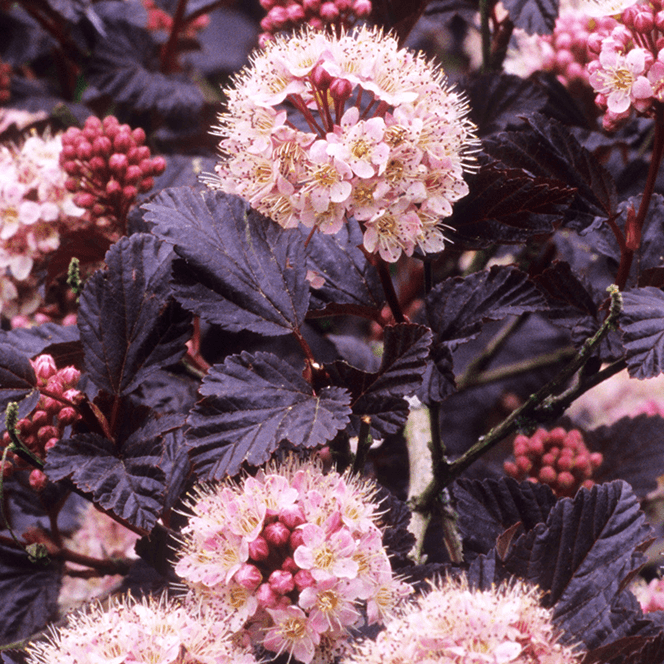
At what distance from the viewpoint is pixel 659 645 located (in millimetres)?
809

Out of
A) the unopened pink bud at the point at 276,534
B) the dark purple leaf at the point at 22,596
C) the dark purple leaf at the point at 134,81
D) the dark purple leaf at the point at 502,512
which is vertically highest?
the dark purple leaf at the point at 134,81

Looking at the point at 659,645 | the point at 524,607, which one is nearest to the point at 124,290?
the point at 524,607

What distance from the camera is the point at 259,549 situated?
905mm

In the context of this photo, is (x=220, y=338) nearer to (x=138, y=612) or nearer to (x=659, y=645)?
(x=138, y=612)

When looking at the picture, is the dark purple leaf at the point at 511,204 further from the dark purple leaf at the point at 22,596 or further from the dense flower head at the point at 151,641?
the dark purple leaf at the point at 22,596

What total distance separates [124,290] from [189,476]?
0.97ft

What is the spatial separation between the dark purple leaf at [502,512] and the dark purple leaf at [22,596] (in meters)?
0.67

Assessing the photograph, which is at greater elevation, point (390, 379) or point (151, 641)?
point (390, 379)

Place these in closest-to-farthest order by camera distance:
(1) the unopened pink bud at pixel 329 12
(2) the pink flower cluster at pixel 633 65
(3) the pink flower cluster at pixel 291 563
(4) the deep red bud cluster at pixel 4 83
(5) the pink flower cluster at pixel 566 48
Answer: (3) the pink flower cluster at pixel 291 563
(2) the pink flower cluster at pixel 633 65
(1) the unopened pink bud at pixel 329 12
(5) the pink flower cluster at pixel 566 48
(4) the deep red bud cluster at pixel 4 83

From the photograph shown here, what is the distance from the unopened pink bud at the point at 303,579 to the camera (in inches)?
34.8

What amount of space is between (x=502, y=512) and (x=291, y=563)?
1.04 ft

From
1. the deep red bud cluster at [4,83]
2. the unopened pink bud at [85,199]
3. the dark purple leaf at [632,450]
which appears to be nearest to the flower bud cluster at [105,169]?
the unopened pink bud at [85,199]

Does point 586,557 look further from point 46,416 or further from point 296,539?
point 46,416

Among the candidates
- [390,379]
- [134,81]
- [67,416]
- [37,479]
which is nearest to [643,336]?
[390,379]
